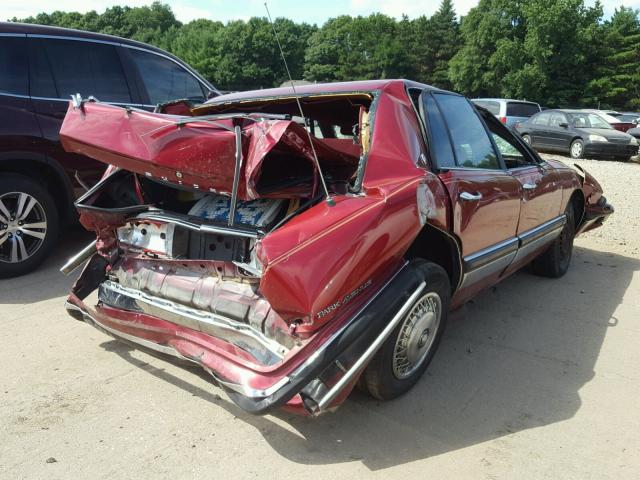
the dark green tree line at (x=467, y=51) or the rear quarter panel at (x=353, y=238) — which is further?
the dark green tree line at (x=467, y=51)

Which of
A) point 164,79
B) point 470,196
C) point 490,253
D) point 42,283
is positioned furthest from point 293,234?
point 164,79

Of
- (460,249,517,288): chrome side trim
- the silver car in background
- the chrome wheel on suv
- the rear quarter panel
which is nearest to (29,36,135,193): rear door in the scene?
the chrome wheel on suv

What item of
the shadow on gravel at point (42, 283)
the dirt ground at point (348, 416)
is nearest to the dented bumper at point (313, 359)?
the dirt ground at point (348, 416)

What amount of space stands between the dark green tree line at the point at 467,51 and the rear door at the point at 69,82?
1776 inches

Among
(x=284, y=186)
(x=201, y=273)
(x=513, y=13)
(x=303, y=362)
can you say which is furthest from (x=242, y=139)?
(x=513, y=13)

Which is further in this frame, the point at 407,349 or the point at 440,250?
the point at 440,250

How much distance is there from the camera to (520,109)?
62.8 ft

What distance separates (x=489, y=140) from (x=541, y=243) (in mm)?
1148

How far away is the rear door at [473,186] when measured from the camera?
3.27m

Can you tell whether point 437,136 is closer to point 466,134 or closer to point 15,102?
point 466,134

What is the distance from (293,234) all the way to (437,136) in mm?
1403

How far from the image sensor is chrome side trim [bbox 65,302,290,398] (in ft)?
7.61

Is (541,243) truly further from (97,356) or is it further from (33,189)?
(33,189)

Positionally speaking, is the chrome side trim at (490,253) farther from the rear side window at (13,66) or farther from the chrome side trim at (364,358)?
the rear side window at (13,66)
